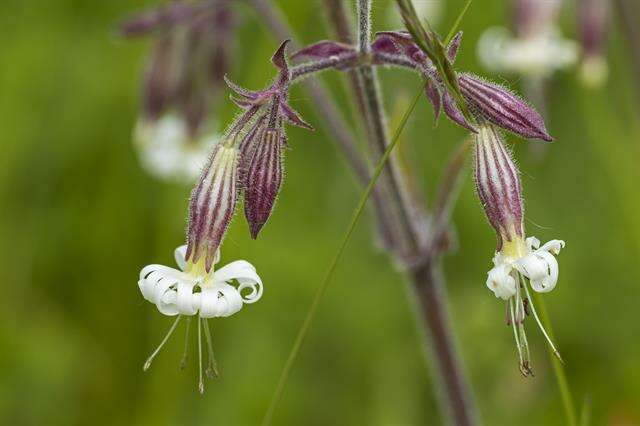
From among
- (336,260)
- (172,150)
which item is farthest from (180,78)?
(336,260)

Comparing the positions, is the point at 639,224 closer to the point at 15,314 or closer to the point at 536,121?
the point at 536,121

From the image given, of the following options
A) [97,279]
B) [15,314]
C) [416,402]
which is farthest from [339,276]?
[15,314]

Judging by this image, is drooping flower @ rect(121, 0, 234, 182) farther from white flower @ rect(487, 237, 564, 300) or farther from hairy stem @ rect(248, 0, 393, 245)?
white flower @ rect(487, 237, 564, 300)

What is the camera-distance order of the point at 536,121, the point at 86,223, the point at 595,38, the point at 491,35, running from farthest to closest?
the point at 86,223 < the point at 491,35 < the point at 595,38 < the point at 536,121

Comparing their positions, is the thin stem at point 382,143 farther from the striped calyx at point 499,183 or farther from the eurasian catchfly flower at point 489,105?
the striped calyx at point 499,183

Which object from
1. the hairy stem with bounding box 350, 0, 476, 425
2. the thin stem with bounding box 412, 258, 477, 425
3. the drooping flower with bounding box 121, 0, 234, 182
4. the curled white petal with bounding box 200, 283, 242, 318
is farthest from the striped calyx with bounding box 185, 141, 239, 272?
the drooping flower with bounding box 121, 0, 234, 182

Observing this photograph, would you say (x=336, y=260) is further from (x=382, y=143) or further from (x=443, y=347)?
(x=443, y=347)
